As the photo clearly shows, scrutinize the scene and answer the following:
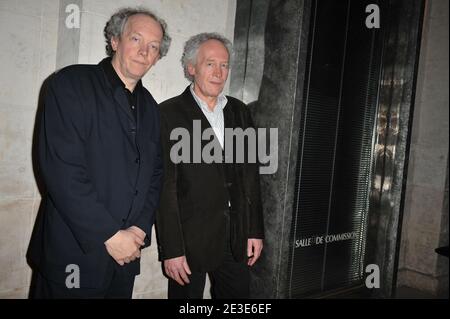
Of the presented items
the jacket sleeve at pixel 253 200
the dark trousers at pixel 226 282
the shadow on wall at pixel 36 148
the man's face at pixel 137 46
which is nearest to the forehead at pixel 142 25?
the man's face at pixel 137 46

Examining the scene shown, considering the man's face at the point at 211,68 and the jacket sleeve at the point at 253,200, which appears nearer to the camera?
the man's face at the point at 211,68

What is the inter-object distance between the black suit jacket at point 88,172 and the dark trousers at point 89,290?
44 mm

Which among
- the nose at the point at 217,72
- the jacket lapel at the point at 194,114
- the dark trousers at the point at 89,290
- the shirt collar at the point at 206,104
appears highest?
Result: the nose at the point at 217,72

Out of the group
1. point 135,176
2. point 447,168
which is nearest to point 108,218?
point 135,176

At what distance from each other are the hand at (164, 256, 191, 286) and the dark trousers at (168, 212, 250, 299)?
133 mm

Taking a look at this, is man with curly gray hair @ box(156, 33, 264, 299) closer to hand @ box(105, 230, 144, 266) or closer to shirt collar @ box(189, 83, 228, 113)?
shirt collar @ box(189, 83, 228, 113)

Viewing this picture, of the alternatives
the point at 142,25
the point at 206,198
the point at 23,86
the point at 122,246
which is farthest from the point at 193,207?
the point at 23,86

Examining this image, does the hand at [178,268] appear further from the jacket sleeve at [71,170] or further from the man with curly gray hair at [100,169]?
the jacket sleeve at [71,170]

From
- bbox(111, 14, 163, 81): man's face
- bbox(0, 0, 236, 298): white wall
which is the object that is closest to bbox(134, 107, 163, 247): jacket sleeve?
bbox(111, 14, 163, 81): man's face

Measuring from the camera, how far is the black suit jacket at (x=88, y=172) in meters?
1.73

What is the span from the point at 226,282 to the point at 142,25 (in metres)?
1.82

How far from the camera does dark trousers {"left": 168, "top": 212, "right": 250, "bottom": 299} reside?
2.38 metres

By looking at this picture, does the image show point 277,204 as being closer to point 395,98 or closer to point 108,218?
point 108,218

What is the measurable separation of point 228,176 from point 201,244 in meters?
0.50
